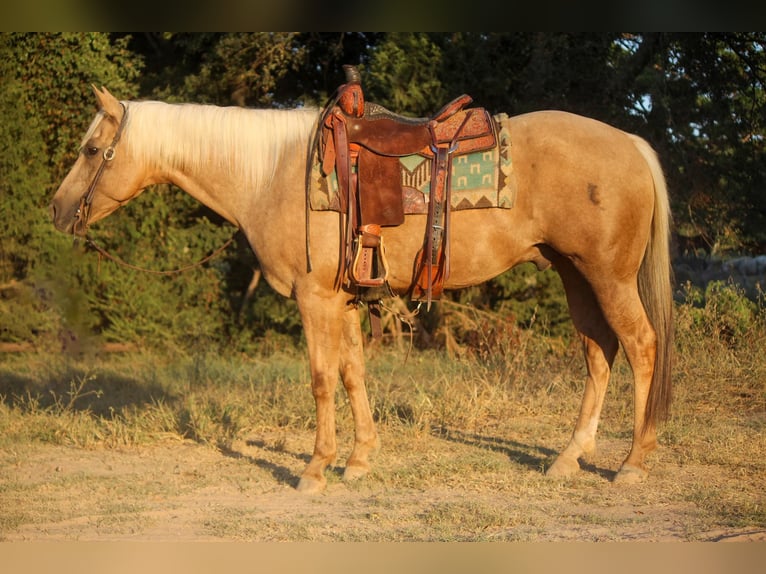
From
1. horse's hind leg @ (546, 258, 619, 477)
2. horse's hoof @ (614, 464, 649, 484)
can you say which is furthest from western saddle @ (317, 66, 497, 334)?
horse's hoof @ (614, 464, 649, 484)

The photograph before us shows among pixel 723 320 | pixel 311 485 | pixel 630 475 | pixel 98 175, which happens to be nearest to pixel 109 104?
pixel 98 175

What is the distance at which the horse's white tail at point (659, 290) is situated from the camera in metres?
4.80

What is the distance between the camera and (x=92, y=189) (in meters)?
4.91

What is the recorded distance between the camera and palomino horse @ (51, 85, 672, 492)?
4664 millimetres

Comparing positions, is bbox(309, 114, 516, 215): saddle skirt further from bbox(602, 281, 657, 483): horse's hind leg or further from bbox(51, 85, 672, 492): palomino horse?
bbox(602, 281, 657, 483): horse's hind leg

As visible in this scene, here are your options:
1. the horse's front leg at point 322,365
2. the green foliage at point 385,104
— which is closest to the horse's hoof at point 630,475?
the horse's front leg at point 322,365

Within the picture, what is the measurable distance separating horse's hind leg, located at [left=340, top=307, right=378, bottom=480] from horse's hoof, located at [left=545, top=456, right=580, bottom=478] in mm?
1099

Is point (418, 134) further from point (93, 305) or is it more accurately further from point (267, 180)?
point (93, 305)

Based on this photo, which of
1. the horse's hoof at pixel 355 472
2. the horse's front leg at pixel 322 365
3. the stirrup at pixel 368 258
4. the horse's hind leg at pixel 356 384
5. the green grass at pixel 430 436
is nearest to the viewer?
the green grass at pixel 430 436

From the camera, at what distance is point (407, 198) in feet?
15.2

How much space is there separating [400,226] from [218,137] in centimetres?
122

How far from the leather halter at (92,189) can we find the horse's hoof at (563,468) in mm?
3136

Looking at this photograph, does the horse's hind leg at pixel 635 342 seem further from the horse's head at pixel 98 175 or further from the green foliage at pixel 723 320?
the green foliage at pixel 723 320

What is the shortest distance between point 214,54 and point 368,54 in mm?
1894
